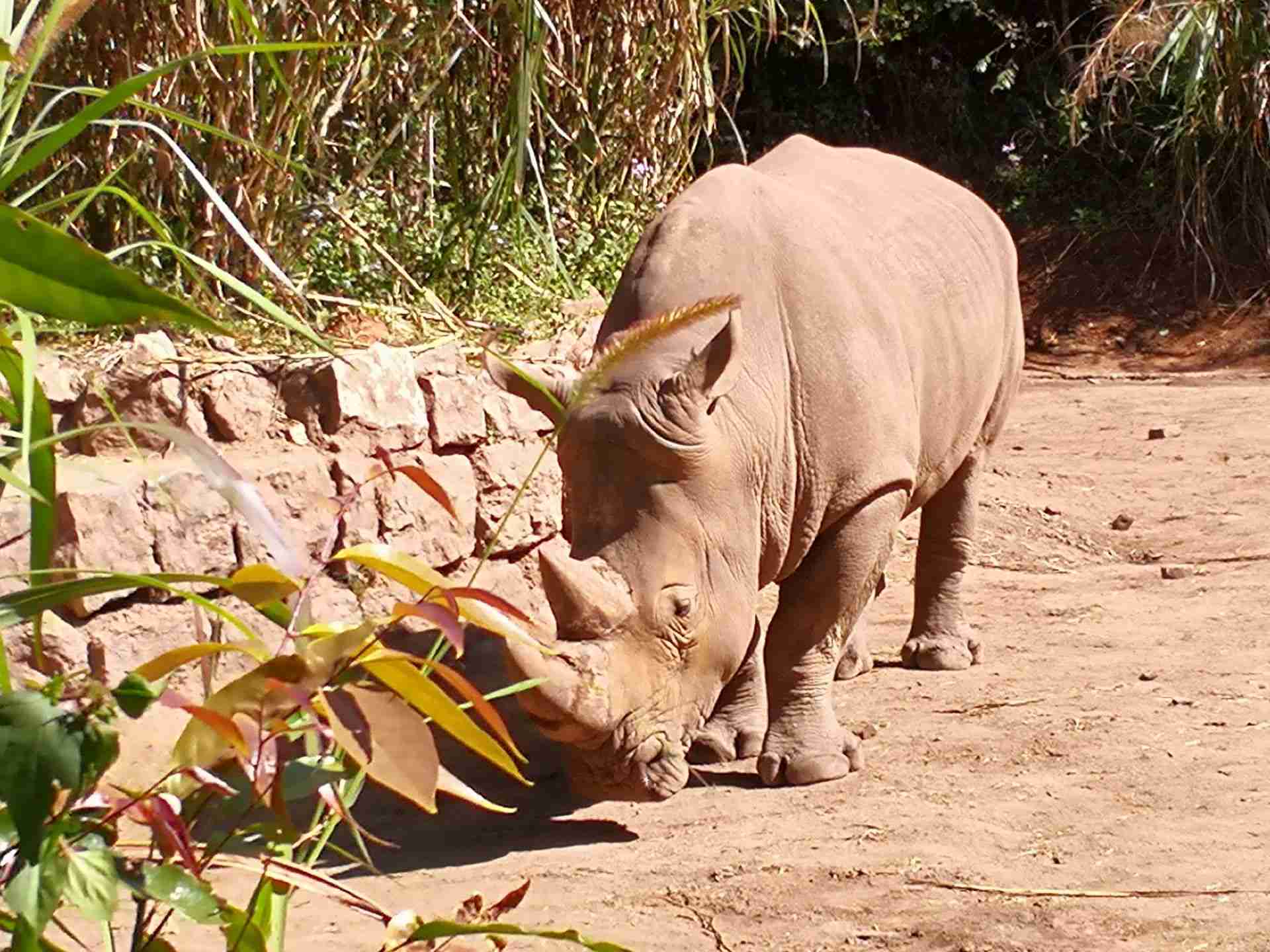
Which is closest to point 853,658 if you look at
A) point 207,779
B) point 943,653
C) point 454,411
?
point 943,653

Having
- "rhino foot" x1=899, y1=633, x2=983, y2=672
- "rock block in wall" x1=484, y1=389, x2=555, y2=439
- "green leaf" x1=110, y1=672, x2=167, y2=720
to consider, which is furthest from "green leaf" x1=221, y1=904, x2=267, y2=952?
"rhino foot" x1=899, y1=633, x2=983, y2=672

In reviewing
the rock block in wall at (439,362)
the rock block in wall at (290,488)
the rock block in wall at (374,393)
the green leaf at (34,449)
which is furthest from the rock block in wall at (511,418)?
the green leaf at (34,449)

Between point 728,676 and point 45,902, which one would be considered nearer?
point 45,902

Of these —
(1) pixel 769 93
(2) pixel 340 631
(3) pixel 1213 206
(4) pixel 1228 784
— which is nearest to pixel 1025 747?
(4) pixel 1228 784

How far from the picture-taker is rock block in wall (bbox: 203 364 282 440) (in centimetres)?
560

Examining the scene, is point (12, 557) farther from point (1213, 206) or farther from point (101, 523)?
point (1213, 206)

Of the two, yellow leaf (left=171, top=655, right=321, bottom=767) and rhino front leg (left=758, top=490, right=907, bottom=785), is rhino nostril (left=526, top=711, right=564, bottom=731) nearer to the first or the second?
rhino front leg (left=758, top=490, right=907, bottom=785)

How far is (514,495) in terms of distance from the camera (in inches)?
253

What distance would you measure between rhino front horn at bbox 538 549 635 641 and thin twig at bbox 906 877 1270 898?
2.83ft

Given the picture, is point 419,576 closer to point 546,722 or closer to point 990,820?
point 546,722

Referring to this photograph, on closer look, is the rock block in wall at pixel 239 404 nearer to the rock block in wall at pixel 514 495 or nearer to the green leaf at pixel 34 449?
the rock block in wall at pixel 514 495

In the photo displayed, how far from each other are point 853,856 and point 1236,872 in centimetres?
80

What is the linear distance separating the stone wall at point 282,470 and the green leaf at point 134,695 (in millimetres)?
3025

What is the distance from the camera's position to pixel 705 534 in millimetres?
4676
